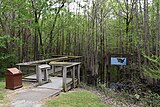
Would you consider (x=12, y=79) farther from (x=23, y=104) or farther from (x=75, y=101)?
(x=75, y=101)

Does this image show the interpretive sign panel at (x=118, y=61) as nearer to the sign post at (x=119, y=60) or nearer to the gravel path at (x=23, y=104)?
the sign post at (x=119, y=60)

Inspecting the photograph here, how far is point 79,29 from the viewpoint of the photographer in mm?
12945

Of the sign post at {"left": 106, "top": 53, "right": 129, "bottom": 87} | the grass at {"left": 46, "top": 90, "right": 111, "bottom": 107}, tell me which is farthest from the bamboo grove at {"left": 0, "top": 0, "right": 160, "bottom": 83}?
the grass at {"left": 46, "top": 90, "right": 111, "bottom": 107}

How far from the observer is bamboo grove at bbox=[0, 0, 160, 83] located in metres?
10.2

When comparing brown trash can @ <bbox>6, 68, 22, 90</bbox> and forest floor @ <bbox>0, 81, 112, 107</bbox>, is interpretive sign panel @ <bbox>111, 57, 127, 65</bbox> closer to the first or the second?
forest floor @ <bbox>0, 81, 112, 107</bbox>

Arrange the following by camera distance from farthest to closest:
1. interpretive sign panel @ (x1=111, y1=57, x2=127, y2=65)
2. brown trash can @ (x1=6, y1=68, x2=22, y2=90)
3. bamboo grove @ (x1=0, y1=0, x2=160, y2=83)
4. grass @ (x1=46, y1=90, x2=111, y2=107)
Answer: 1. bamboo grove @ (x1=0, y1=0, x2=160, y2=83)
2. interpretive sign panel @ (x1=111, y1=57, x2=127, y2=65)
3. brown trash can @ (x1=6, y1=68, x2=22, y2=90)
4. grass @ (x1=46, y1=90, x2=111, y2=107)

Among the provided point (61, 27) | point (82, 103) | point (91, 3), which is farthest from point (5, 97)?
point (91, 3)

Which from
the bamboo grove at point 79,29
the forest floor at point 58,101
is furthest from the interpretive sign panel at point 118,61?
the forest floor at point 58,101

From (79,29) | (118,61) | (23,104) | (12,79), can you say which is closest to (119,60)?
(118,61)

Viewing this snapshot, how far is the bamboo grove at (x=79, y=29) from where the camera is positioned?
402 inches

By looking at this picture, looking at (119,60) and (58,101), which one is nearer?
(58,101)

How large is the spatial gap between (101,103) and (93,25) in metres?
7.23

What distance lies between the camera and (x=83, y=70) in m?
11.4

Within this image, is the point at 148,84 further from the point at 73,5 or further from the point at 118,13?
the point at 73,5
